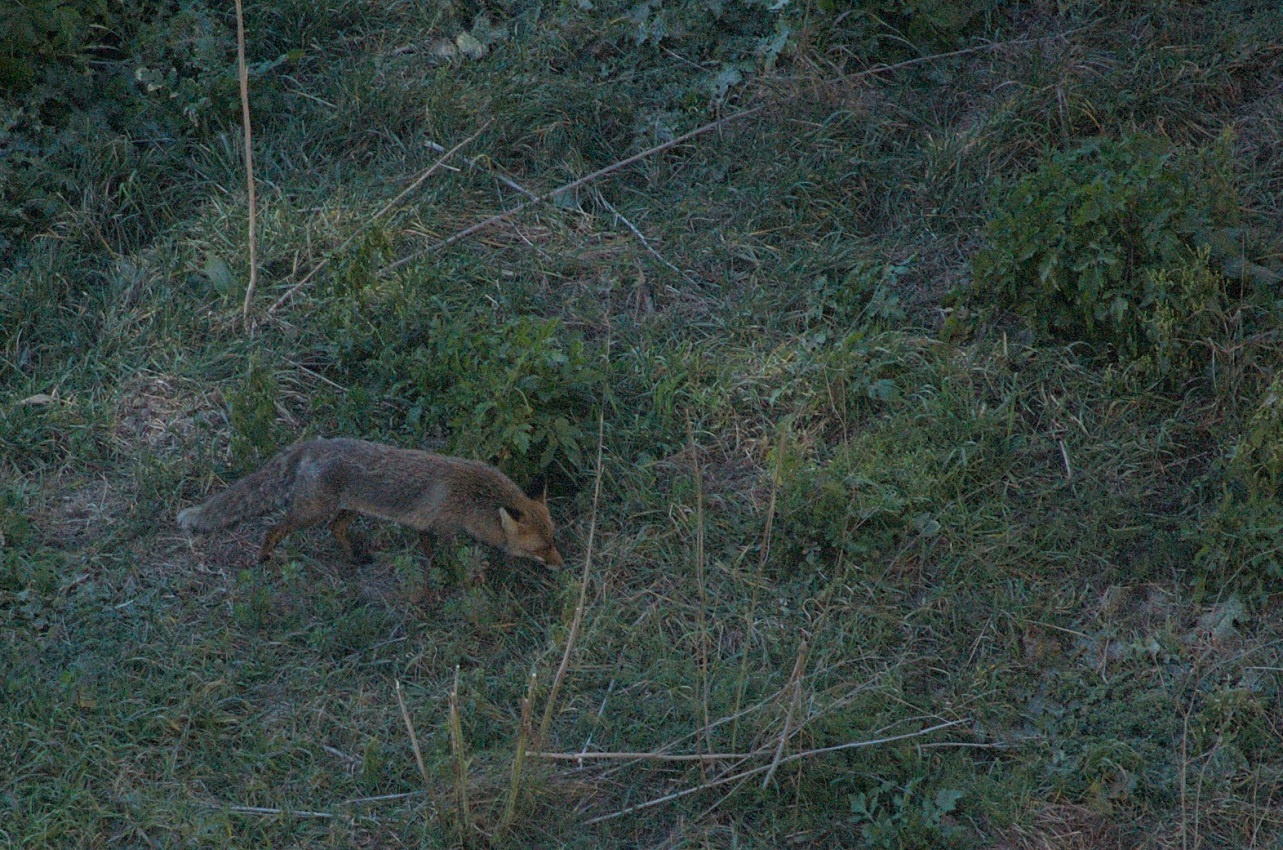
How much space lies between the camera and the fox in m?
5.86

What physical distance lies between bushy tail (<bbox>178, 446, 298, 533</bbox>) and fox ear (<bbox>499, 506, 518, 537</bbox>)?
95 centimetres

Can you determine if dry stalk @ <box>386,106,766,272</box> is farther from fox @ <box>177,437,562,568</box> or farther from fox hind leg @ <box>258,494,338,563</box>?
fox hind leg @ <box>258,494,338,563</box>

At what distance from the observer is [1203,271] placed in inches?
247

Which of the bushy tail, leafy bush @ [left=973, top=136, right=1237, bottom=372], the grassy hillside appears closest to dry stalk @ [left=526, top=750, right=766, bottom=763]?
the grassy hillside

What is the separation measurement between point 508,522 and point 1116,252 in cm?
307

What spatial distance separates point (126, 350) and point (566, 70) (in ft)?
10.4

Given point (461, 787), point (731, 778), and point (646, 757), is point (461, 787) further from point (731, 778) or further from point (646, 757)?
point (731, 778)

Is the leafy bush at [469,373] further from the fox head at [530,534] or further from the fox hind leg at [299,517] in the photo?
the fox hind leg at [299,517]

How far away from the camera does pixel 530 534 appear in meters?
5.81

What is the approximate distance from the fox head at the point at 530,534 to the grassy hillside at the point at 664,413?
154 mm

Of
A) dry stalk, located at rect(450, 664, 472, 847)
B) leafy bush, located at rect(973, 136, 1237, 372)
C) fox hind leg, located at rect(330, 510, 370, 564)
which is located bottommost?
fox hind leg, located at rect(330, 510, 370, 564)

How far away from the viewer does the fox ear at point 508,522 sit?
5723 millimetres

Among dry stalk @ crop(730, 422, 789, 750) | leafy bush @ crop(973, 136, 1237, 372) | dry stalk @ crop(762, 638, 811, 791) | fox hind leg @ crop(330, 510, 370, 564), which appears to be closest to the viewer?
dry stalk @ crop(762, 638, 811, 791)

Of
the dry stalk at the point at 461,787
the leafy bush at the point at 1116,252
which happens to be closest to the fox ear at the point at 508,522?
the dry stalk at the point at 461,787
